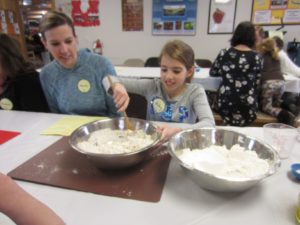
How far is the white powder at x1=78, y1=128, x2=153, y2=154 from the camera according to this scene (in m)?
0.82

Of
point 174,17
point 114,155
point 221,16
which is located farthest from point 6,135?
point 221,16

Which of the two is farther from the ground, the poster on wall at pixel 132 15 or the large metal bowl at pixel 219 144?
the poster on wall at pixel 132 15

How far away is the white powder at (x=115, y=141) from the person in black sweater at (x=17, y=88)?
2.55 ft

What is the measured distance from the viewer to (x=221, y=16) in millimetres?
3812

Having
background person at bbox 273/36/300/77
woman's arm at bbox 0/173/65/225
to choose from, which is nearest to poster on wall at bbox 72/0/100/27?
background person at bbox 273/36/300/77

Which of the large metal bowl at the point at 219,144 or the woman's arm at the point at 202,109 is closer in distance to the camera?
the large metal bowl at the point at 219,144

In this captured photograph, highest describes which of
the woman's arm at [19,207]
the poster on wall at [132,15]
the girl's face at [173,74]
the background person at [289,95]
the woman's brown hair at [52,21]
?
the poster on wall at [132,15]

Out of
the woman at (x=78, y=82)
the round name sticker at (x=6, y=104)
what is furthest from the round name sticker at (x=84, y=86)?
the round name sticker at (x=6, y=104)

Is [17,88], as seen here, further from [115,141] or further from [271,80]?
[271,80]

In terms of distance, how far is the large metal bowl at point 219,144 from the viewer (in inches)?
25.0

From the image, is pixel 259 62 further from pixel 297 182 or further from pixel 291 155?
pixel 297 182

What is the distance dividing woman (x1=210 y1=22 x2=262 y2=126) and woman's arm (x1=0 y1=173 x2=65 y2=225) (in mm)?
2133

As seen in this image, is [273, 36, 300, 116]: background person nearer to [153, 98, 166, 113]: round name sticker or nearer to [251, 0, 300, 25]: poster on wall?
[251, 0, 300, 25]: poster on wall

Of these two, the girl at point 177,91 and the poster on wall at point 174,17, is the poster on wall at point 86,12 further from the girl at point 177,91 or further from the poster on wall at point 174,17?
the girl at point 177,91
